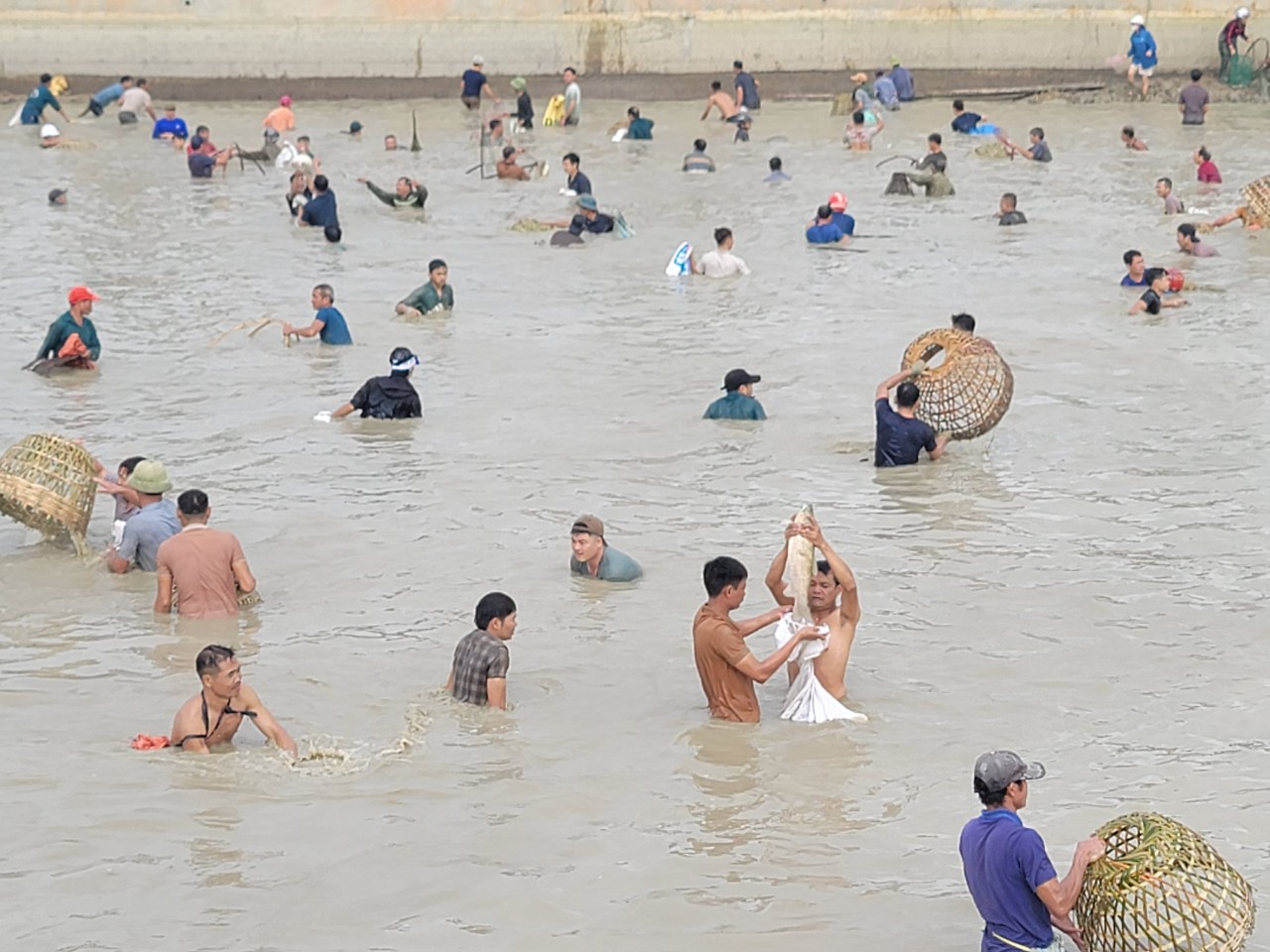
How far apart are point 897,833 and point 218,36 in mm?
32517

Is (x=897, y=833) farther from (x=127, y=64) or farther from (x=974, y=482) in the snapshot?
(x=127, y=64)

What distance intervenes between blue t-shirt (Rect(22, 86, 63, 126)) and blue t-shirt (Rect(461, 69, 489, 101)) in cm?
714

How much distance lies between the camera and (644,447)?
52.9 ft

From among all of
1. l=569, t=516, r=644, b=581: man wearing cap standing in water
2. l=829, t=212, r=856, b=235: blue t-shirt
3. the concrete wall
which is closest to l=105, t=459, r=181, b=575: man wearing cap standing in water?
l=569, t=516, r=644, b=581: man wearing cap standing in water

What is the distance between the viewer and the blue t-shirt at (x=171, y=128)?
111 feet

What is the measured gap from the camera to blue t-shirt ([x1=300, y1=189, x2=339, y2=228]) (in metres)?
26.2

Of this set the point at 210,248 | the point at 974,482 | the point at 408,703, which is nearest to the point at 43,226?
the point at 210,248

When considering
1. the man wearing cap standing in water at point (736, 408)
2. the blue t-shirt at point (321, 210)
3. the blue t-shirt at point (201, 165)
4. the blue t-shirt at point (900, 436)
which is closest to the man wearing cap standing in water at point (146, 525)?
the blue t-shirt at point (900, 436)

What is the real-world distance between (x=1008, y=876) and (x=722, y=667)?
10.0ft

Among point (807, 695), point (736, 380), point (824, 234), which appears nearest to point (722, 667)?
point (807, 695)

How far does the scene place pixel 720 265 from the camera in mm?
23188

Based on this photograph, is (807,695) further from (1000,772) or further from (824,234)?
(824,234)

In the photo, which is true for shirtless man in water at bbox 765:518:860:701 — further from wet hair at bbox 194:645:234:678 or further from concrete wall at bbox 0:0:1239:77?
concrete wall at bbox 0:0:1239:77

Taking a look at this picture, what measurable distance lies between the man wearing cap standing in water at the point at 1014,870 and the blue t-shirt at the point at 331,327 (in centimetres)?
1351
